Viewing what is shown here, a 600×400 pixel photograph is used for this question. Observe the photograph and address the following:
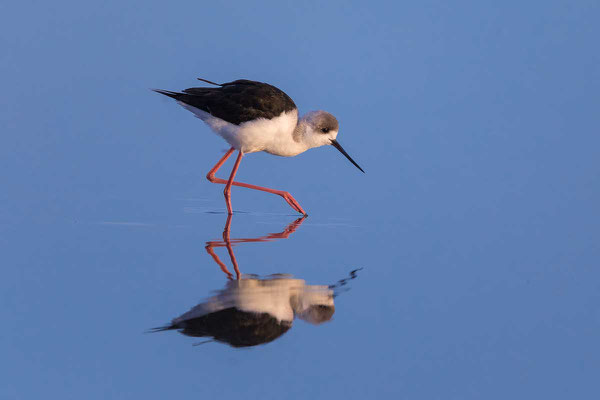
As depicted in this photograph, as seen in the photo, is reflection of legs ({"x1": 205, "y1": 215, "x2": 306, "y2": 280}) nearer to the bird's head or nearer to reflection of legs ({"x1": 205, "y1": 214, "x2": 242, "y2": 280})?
reflection of legs ({"x1": 205, "y1": 214, "x2": 242, "y2": 280})

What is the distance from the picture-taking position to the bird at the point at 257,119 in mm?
8180

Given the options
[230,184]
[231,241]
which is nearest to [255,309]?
[231,241]

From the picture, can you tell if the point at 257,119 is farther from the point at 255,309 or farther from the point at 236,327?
the point at 236,327

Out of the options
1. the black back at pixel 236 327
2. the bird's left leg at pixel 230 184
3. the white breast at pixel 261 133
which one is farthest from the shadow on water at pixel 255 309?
the bird's left leg at pixel 230 184

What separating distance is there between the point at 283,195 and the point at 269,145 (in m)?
0.80

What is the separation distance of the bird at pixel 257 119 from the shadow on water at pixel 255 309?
8.66 ft

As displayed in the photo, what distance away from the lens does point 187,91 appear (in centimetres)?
883

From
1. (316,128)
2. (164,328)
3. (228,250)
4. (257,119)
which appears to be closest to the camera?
(164,328)

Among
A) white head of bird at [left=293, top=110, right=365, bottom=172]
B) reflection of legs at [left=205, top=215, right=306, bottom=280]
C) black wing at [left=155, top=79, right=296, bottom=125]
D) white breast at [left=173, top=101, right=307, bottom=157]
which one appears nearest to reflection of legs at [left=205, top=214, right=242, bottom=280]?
reflection of legs at [left=205, top=215, right=306, bottom=280]

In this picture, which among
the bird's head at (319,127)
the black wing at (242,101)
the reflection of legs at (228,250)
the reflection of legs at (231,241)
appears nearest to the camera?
the reflection of legs at (228,250)

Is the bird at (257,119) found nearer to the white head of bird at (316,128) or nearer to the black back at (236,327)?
the white head of bird at (316,128)

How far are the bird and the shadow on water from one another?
2.64 meters

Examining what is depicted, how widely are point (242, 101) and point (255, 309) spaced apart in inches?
152

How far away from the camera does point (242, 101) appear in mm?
8195
